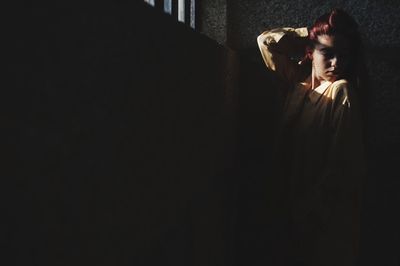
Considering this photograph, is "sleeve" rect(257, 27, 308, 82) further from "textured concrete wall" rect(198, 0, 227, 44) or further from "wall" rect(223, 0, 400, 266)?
"textured concrete wall" rect(198, 0, 227, 44)

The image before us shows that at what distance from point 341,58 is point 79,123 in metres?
1.80

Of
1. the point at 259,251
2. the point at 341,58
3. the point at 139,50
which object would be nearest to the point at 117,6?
the point at 139,50

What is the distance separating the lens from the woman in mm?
2328

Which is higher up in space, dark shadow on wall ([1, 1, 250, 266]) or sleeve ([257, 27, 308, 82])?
sleeve ([257, 27, 308, 82])

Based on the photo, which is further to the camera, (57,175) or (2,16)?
(57,175)

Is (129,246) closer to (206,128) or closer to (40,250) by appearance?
(40,250)

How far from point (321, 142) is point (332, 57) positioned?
44 centimetres

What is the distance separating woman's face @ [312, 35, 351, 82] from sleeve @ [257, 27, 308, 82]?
8.2 inches

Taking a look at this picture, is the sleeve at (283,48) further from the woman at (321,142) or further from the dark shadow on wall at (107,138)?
the dark shadow on wall at (107,138)

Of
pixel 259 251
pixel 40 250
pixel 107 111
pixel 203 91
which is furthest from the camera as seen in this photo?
pixel 259 251

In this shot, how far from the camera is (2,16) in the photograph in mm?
722

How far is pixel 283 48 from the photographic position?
2752 mm

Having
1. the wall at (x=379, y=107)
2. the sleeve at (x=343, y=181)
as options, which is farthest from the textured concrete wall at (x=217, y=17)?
the sleeve at (x=343, y=181)

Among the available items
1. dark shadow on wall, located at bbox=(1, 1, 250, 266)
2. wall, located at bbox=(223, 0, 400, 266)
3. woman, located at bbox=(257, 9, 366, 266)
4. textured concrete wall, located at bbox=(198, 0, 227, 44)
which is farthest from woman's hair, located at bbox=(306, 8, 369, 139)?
dark shadow on wall, located at bbox=(1, 1, 250, 266)
